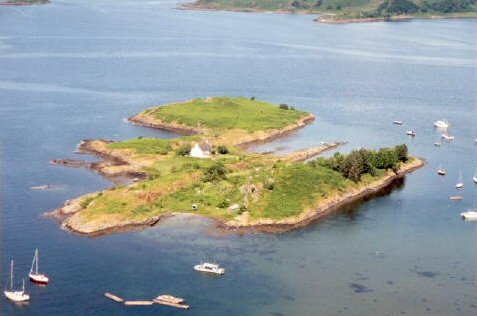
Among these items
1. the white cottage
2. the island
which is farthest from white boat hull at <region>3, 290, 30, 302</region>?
the white cottage

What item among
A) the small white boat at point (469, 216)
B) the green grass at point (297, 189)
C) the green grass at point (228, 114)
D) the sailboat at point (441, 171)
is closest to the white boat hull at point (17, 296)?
the green grass at point (297, 189)

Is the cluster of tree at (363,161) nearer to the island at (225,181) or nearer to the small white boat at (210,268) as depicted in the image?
the island at (225,181)

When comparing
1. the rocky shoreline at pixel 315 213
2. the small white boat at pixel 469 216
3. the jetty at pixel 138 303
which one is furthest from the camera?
the small white boat at pixel 469 216

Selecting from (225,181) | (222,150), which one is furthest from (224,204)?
(222,150)

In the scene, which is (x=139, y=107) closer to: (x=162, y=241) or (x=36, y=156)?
(x=36, y=156)

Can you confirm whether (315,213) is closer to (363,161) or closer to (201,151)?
(363,161)

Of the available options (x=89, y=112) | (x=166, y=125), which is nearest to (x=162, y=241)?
(x=166, y=125)

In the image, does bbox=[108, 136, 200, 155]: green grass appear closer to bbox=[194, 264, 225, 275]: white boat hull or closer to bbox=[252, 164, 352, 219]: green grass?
bbox=[252, 164, 352, 219]: green grass
